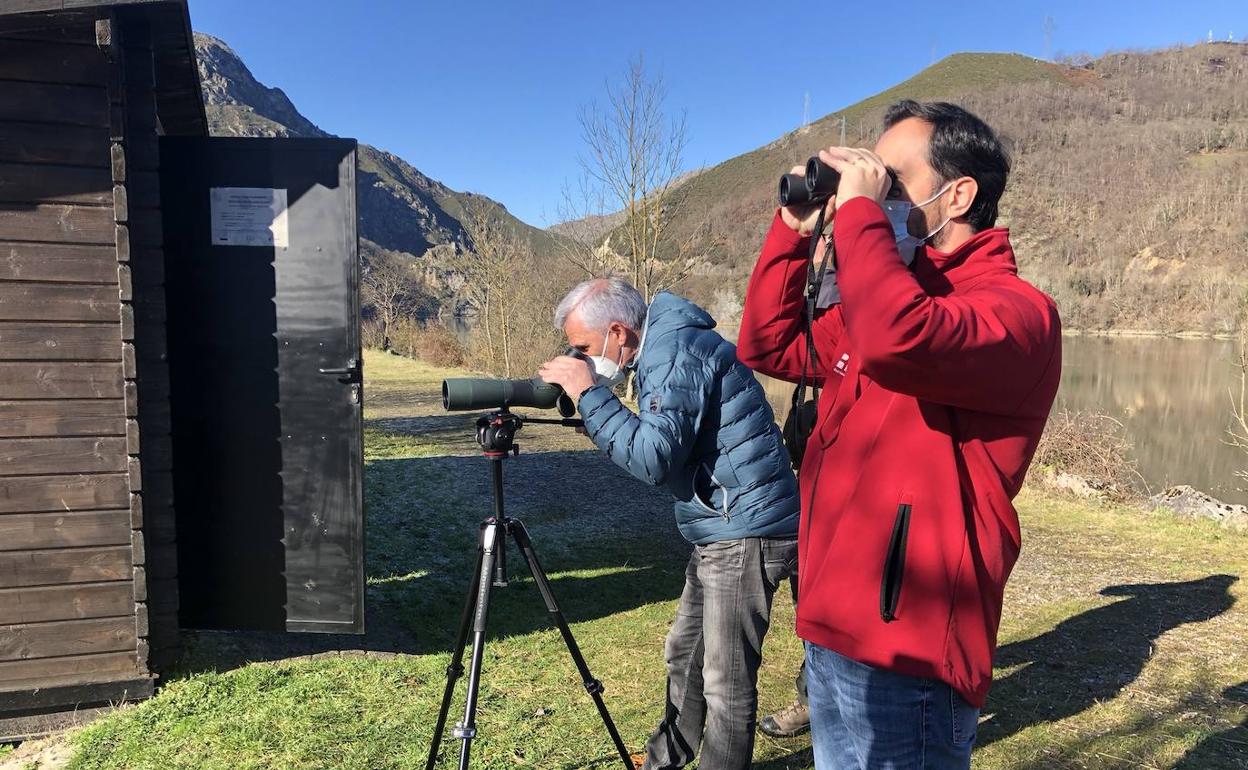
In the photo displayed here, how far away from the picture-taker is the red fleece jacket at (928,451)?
122 cm

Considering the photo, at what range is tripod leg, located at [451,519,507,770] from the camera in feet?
8.34

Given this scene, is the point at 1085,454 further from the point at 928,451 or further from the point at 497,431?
the point at 928,451

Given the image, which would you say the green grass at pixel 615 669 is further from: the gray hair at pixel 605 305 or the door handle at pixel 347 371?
the gray hair at pixel 605 305

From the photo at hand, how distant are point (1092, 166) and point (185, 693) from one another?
108952mm

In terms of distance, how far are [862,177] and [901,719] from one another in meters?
1.04

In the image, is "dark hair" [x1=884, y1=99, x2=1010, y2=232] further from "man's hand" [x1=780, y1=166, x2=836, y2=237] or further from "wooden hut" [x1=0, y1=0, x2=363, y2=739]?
"wooden hut" [x1=0, y1=0, x2=363, y2=739]

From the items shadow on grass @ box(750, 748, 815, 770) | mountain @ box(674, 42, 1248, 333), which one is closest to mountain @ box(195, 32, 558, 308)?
mountain @ box(674, 42, 1248, 333)

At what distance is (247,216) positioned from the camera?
3.85 metres

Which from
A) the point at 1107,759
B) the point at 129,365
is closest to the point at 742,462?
the point at 1107,759

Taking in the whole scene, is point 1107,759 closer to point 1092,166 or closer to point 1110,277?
point 1110,277

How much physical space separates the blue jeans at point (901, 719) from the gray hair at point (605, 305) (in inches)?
59.3

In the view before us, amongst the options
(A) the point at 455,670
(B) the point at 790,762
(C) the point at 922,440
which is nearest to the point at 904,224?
(C) the point at 922,440

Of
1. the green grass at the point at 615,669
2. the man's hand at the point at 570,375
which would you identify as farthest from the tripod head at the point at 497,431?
the green grass at the point at 615,669

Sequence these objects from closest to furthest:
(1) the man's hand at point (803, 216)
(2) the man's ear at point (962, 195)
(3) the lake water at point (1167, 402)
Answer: (2) the man's ear at point (962, 195)
(1) the man's hand at point (803, 216)
(3) the lake water at point (1167, 402)
